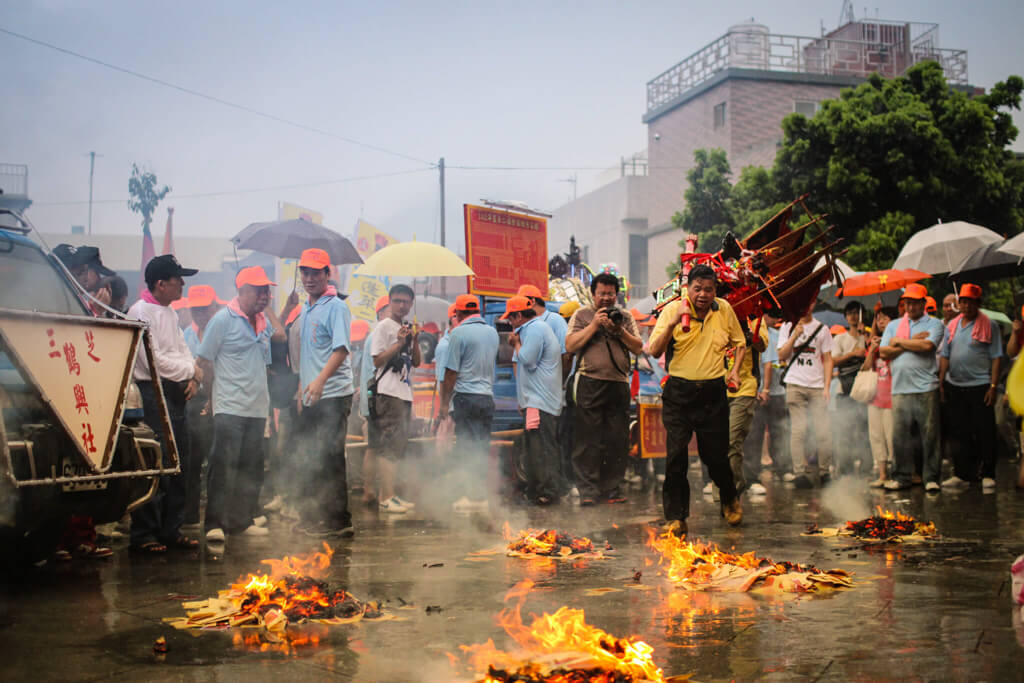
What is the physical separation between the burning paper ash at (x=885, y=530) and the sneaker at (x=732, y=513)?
2.06 feet

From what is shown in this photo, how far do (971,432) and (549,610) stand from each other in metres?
7.77

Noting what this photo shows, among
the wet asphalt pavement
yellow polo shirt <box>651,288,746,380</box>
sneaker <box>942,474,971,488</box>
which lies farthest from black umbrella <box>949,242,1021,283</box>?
yellow polo shirt <box>651,288,746,380</box>

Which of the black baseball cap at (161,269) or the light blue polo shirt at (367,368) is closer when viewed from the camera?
the black baseball cap at (161,269)

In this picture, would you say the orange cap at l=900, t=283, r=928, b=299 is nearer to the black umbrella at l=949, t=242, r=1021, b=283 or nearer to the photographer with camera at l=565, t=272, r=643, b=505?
the black umbrella at l=949, t=242, r=1021, b=283

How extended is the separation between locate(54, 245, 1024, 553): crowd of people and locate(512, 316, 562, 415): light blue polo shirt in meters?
0.02

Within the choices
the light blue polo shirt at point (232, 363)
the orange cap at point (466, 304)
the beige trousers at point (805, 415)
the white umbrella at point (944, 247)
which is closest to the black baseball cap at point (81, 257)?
the light blue polo shirt at point (232, 363)

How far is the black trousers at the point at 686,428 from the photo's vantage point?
7898 millimetres

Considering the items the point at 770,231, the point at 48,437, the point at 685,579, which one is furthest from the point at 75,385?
Result: the point at 770,231

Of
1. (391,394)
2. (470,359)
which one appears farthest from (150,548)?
(470,359)

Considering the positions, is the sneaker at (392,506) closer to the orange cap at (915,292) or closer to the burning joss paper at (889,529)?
the burning joss paper at (889,529)

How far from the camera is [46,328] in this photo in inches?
198

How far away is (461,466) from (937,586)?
544 centimetres

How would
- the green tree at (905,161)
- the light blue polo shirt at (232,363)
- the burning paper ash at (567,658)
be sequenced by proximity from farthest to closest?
the green tree at (905,161) < the light blue polo shirt at (232,363) < the burning paper ash at (567,658)

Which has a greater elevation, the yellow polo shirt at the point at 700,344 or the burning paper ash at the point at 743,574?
the yellow polo shirt at the point at 700,344
